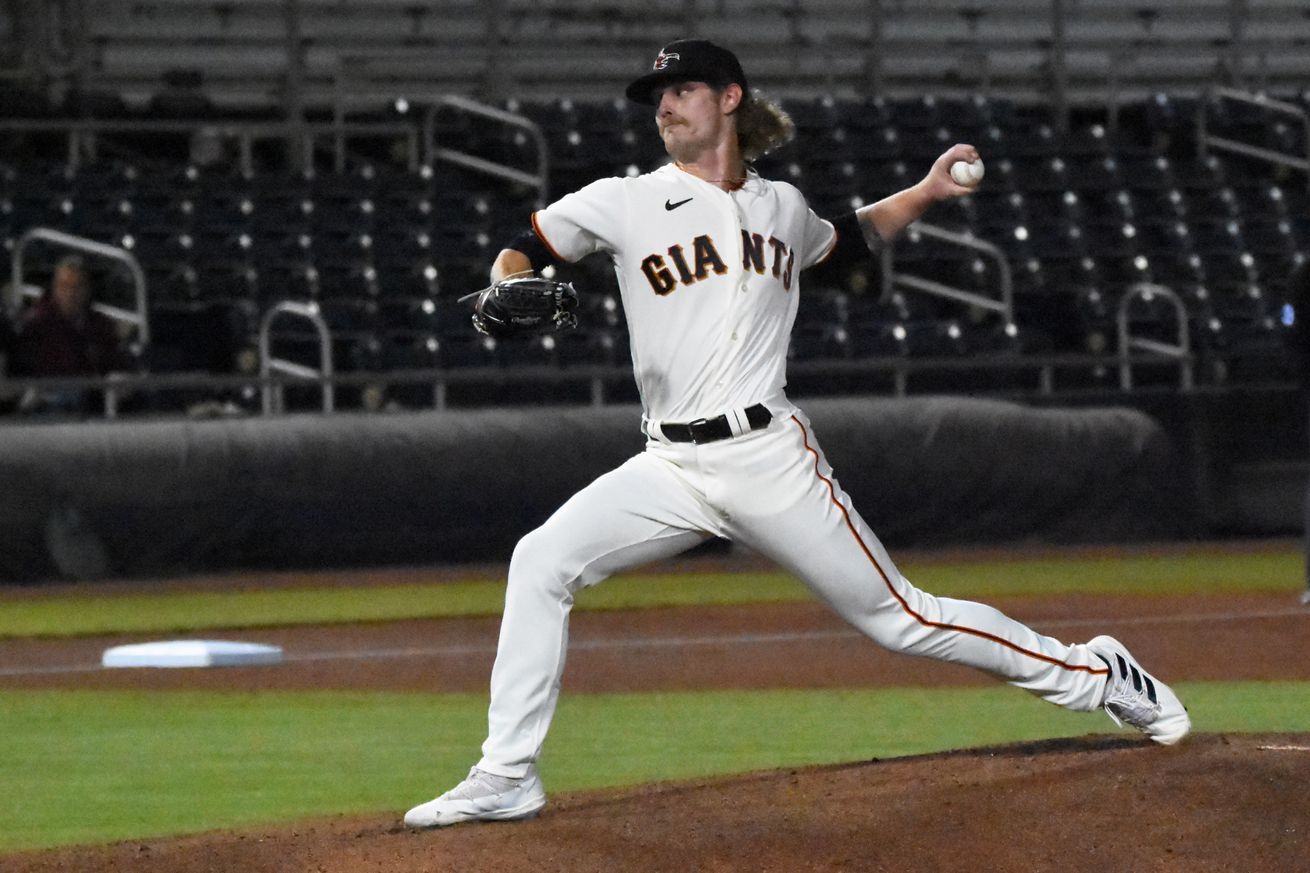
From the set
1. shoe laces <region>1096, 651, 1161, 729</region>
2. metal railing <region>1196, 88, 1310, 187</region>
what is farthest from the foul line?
metal railing <region>1196, 88, 1310, 187</region>

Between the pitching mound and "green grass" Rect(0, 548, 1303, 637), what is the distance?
6037 millimetres

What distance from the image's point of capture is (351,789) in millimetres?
5773

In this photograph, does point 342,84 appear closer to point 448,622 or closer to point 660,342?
point 448,622

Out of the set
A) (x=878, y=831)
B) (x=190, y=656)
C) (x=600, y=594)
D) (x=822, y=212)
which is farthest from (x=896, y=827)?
(x=822, y=212)

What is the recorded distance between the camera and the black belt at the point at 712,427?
465cm

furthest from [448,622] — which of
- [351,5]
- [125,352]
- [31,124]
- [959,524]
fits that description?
[351,5]

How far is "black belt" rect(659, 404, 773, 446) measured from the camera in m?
4.65

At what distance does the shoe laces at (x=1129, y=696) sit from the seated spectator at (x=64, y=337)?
9.02m

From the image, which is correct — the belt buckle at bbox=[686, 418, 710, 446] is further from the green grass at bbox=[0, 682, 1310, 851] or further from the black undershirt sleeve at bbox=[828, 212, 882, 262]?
the green grass at bbox=[0, 682, 1310, 851]

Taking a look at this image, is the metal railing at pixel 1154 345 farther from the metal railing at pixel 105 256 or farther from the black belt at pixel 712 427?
the black belt at pixel 712 427

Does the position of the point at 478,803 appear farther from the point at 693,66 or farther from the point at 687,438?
the point at 693,66

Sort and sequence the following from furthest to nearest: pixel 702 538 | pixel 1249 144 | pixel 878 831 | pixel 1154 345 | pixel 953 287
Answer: pixel 1249 144, pixel 953 287, pixel 1154 345, pixel 702 538, pixel 878 831

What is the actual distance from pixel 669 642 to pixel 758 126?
4933mm

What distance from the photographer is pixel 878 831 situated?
443 cm
